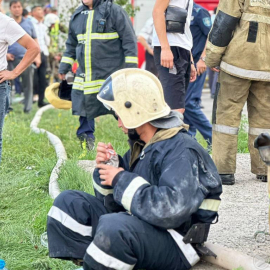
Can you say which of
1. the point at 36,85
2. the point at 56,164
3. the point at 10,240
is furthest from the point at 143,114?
the point at 36,85

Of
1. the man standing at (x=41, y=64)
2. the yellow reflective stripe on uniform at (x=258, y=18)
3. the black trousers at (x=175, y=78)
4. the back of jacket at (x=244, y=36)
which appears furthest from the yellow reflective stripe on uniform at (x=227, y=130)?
the man standing at (x=41, y=64)

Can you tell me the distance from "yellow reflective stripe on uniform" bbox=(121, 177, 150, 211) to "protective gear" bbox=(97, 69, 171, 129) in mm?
308

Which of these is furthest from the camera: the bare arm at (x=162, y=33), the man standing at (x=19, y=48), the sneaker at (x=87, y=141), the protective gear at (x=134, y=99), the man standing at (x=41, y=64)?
the man standing at (x=41, y=64)

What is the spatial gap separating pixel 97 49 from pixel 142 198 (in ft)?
13.0

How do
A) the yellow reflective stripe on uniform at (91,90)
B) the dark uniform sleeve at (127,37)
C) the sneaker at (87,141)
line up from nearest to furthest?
the dark uniform sleeve at (127,37), the yellow reflective stripe on uniform at (91,90), the sneaker at (87,141)

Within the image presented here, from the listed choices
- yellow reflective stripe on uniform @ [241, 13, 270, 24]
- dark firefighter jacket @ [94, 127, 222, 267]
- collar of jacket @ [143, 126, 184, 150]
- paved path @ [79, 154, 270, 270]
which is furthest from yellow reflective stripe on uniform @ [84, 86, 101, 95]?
collar of jacket @ [143, 126, 184, 150]

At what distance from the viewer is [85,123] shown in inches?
299

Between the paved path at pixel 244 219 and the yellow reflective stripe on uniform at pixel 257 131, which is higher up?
the yellow reflective stripe on uniform at pixel 257 131

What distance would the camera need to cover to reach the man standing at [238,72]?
17.7 feet

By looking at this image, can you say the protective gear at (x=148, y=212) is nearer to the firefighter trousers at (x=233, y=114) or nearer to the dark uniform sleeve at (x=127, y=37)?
the firefighter trousers at (x=233, y=114)

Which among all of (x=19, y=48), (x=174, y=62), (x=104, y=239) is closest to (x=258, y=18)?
(x=174, y=62)

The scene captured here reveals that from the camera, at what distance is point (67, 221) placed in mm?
3721

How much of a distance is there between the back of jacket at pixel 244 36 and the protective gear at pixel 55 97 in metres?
2.63

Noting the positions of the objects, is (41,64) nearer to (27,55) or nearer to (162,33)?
(27,55)
